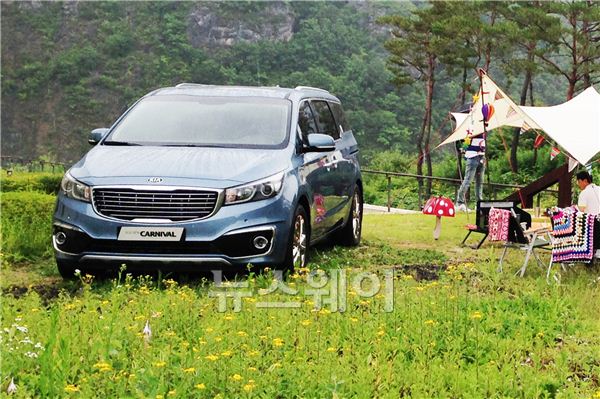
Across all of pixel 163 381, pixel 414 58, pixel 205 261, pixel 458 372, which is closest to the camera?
pixel 163 381

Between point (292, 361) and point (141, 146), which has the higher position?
point (141, 146)

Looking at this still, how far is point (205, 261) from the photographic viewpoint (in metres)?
8.57

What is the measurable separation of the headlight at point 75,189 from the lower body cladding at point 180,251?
0.30m

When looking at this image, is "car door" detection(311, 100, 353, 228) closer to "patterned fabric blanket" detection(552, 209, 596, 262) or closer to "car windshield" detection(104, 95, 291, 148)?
"car windshield" detection(104, 95, 291, 148)

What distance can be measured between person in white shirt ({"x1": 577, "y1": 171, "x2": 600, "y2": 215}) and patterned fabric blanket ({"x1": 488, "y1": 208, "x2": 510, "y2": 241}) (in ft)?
2.89

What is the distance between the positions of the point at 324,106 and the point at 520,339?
227 inches

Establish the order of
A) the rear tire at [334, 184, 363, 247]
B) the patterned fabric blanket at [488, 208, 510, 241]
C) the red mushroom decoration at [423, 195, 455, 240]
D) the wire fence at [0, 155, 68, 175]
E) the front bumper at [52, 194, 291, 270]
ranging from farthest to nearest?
1. the wire fence at [0, 155, 68, 175]
2. the red mushroom decoration at [423, 195, 455, 240]
3. the rear tire at [334, 184, 363, 247]
4. the patterned fabric blanket at [488, 208, 510, 241]
5. the front bumper at [52, 194, 291, 270]

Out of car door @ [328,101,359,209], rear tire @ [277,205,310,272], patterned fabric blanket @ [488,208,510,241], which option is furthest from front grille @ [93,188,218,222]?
patterned fabric blanket @ [488,208,510,241]

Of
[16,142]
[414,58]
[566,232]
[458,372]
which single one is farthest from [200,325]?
[16,142]

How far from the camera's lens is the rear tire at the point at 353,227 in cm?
1234

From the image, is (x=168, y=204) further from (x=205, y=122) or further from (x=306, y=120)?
(x=306, y=120)

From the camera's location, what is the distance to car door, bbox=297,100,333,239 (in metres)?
9.88

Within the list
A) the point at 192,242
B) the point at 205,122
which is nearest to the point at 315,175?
the point at 205,122

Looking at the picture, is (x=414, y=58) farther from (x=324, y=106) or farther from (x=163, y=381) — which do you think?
(x=163, y=381)
